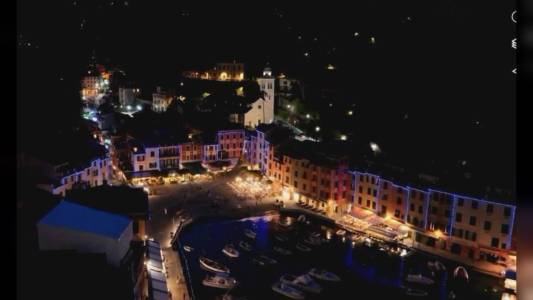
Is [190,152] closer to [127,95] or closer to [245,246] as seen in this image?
[245,246]

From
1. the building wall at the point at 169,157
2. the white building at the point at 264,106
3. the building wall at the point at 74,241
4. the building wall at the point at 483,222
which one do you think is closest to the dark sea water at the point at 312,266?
the building wall at the point at 483,222

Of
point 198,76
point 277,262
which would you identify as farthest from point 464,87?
point 198,76

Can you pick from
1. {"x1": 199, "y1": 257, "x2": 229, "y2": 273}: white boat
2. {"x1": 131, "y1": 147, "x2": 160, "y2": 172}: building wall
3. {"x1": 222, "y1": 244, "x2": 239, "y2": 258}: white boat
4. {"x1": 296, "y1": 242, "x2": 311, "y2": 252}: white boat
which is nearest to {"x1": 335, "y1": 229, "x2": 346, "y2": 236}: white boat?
{"x1": 296, "y1": 242, "x2": 311, "y2": 252}: white boat

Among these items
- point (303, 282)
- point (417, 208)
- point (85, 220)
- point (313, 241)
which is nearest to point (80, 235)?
point (85, 220)

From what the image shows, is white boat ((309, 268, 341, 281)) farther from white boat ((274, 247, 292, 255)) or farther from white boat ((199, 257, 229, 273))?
white boat ((199, 257, 229, 273))

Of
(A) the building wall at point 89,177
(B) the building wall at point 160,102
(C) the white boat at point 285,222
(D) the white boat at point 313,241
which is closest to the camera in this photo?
(D) the white boat at point 313,241

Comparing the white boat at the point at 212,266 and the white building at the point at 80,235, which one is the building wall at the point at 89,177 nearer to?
the white boat at the point at 212,266

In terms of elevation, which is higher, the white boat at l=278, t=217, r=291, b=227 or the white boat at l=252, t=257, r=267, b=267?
the white boat at l=278, t=217, r=291, b=227

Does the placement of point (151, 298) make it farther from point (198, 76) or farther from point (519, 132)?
point (198, 76)
